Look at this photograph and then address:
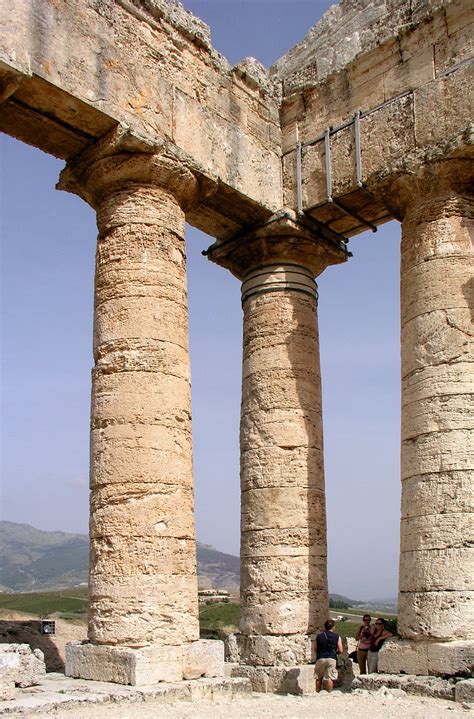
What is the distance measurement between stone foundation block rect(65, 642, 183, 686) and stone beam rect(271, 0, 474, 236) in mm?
8105

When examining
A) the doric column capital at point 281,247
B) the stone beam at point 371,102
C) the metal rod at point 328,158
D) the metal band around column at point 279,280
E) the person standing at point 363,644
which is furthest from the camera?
the metal band around column at point 279,280

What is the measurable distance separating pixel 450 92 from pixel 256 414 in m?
6.16

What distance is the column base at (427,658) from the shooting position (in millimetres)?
10827

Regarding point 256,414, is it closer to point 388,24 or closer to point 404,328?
point 404,328

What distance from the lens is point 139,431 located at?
37.0 ft

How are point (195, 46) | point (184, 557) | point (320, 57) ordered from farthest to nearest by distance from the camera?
point (320, 57) < point (195, 46) < point (184, 557)

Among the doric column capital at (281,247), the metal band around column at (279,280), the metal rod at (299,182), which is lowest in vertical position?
the metal band around column at (279,280)

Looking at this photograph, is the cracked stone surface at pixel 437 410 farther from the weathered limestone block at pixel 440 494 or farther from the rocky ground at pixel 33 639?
the rocky ground at pixel 33 639

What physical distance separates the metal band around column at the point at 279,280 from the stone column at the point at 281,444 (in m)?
0.02

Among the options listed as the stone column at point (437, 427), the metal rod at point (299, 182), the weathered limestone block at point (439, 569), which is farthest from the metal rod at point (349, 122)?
the weathered limestone block at point (439, 569)

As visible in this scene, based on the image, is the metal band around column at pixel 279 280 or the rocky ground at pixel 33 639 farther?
the rocky ground at pixel 33 639

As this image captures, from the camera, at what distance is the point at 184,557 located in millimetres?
11211

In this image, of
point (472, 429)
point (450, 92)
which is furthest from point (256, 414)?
point (450, 92)

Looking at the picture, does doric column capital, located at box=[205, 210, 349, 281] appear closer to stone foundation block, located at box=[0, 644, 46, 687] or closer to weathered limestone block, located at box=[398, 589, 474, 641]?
weathered limestone block, located at box=[398, 589, 474, 641]
